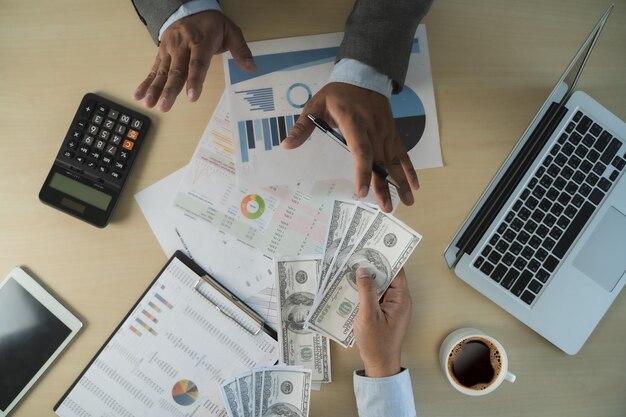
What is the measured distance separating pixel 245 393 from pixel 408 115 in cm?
52

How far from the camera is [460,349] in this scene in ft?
2.68

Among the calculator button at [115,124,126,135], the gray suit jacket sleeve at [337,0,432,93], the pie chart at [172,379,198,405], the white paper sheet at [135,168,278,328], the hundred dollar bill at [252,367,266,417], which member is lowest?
the pie chart at [172,379,198,405]

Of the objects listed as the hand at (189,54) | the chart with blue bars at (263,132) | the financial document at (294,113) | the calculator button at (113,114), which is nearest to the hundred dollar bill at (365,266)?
the financial document at (294,113)

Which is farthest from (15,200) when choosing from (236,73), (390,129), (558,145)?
(558,145)

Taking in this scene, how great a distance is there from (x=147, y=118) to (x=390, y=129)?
0.40 m

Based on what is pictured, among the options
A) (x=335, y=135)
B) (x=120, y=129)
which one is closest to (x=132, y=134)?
(x=120, y=129)

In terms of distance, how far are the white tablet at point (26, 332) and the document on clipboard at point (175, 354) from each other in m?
0.06

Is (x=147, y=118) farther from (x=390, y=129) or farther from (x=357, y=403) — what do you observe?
(x=357, y=403)

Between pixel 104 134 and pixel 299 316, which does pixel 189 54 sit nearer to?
pixel 104 134

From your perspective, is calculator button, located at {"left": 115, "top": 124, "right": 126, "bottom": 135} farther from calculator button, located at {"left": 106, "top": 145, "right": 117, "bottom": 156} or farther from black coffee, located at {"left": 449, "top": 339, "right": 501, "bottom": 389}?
black coffee, located at {"left": 449, "top": 339, "right": 501, "bottom": 389}

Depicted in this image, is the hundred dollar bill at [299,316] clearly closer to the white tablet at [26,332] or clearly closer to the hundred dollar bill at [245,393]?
the hundred dollar bill at [245,393]

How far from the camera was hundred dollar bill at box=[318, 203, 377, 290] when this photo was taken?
82 cm

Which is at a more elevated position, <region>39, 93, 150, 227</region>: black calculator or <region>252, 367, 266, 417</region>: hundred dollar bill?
<region>39, 93, 150, 227</region>: black calculator

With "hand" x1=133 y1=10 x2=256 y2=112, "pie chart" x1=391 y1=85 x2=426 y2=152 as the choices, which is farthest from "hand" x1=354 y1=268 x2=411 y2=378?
"hand" x1=133 y1=10 x2=256 y2=112
